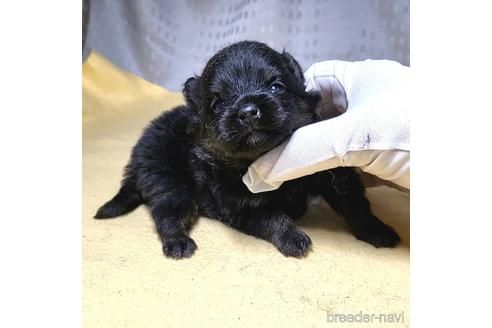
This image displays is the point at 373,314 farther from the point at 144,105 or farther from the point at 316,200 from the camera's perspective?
the point at 144,105

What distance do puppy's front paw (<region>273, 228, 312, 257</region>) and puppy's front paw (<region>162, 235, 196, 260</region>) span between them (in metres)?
0.30

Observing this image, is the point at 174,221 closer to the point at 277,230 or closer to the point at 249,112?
the point at 277,230

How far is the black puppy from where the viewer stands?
160cm

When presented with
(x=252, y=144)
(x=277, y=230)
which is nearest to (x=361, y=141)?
(x=252, y=144)

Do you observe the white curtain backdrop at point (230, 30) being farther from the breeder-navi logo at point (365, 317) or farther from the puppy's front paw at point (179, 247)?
the breeder-navi logo at point (365, 317)

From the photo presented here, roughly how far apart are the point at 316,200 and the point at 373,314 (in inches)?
32.2

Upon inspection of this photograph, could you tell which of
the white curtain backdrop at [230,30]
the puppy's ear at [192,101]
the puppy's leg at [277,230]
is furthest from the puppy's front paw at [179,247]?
the white curtain backdrop at [230,30]

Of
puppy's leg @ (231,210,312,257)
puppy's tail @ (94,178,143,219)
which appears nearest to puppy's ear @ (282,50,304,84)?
puppy's leg @ (231,210,312,257)

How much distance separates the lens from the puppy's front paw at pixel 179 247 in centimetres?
166

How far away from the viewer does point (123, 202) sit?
6.75ft

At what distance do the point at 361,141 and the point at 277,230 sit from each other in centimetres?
46

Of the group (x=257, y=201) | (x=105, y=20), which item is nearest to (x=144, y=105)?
(x=105, y=20)

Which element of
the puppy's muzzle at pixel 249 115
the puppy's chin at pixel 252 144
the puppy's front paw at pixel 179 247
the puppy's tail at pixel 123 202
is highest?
the puppy's muzzle at pixel 249 115

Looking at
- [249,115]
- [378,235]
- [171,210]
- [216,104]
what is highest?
[249,115]
